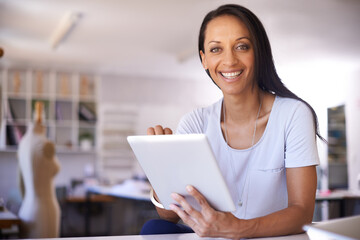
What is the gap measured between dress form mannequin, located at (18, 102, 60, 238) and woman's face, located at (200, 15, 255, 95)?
182 centimetres

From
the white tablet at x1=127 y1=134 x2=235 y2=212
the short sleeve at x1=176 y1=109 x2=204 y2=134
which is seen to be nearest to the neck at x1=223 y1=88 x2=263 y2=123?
the short sleeve at x1=176 y1=109 x2=204 y2=134

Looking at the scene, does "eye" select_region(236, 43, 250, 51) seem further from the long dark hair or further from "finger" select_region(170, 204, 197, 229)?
"finger" select_region(170, 204, 197, 229)

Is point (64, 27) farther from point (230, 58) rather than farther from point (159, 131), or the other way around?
point (159, 131)

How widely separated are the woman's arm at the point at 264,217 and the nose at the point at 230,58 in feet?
1.41

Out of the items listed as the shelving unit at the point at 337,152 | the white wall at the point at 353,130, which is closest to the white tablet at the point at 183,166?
the shelving unit at the point at 337,152

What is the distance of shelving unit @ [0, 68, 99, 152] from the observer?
303 inches

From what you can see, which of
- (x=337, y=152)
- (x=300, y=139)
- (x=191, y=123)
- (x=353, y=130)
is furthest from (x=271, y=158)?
(x=337, y=152)

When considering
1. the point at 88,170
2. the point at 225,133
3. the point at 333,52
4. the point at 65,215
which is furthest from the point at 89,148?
the point at 225,133

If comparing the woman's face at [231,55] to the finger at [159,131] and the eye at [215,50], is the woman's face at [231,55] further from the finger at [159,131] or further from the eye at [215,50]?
the finger at [159,131]

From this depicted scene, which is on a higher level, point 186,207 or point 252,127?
point 252,127

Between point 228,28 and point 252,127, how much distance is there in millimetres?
368

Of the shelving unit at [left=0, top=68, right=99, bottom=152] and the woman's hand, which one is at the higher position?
the shelving unit at [left=0, top=68, right=99, bottom=152]

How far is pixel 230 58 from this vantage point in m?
1.58

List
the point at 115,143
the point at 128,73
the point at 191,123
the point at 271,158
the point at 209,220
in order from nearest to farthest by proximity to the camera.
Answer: the point at 209,220, the point at 271,158, the point at 191,123, the point at 115,143, the point at 128,73
